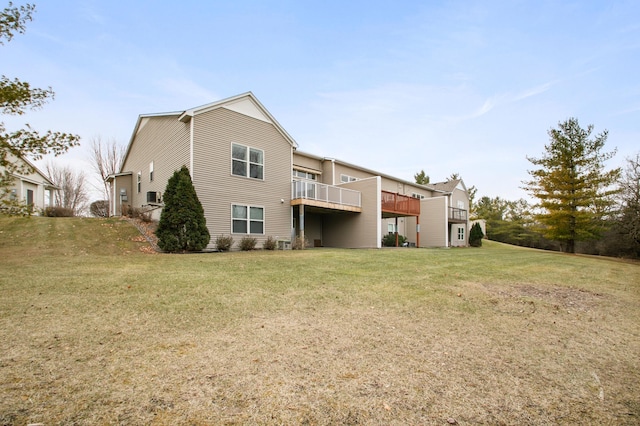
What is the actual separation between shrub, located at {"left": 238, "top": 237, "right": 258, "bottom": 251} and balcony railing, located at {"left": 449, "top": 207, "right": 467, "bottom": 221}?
19.4m

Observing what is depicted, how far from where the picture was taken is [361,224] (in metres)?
19.0

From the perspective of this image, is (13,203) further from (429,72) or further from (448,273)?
(429,72)

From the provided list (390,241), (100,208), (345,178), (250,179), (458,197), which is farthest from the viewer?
(458,197)

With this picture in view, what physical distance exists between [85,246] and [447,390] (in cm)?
1316

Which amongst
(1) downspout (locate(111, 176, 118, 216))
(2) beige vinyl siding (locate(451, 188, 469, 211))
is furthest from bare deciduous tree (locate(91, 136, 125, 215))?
(2) beige vinyl siding (locate(451, 188, 469, 211))

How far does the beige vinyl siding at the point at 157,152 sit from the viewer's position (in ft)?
47.1

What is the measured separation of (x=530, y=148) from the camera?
23938 millimetres

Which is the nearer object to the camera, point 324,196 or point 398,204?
point 324,196

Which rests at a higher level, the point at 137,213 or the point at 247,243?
the point at 137,213

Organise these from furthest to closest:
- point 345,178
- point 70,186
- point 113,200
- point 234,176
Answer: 1. point 70,186
2. point 345,178
3. point 113,200
4. point 234,176

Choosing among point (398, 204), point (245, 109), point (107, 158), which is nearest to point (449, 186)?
point (398, 204)

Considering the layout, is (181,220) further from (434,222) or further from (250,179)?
(434,222)

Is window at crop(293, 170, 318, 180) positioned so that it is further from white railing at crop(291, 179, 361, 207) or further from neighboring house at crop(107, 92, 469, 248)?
white railing at crop(291, 179, 361, 207)

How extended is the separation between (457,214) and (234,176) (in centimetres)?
2142
